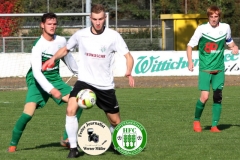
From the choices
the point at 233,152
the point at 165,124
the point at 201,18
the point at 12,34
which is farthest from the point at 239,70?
the point at 233,152

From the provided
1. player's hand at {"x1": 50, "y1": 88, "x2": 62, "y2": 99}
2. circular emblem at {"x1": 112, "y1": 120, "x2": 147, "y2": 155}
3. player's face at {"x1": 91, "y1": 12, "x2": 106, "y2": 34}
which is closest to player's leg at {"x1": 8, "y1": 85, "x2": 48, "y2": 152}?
player's hand at {"x1": 50, "y1": 88, "x2": 62, "y2": 99}

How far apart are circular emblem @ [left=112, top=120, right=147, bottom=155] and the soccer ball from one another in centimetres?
51

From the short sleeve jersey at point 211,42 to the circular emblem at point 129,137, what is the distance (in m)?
2.77

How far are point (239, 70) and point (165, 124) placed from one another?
14.8 meters

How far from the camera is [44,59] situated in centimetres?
903

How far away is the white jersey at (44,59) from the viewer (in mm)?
8648

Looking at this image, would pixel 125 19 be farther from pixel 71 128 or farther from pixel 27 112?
pixel 71 128

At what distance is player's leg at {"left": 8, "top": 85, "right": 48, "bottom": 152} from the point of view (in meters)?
8.96

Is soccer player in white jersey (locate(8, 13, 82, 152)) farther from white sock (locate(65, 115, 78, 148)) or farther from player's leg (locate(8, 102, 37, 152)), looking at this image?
white sock (locate(65, 115, 78, 148))

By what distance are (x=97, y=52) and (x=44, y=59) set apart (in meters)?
1.06

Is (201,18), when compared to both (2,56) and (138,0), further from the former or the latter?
(138,0)

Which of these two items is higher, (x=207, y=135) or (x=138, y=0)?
(x=138, y=0)

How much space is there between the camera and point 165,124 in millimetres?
12094

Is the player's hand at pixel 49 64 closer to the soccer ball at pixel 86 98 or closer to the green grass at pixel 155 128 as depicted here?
the soccer ball at pixel 86 98
